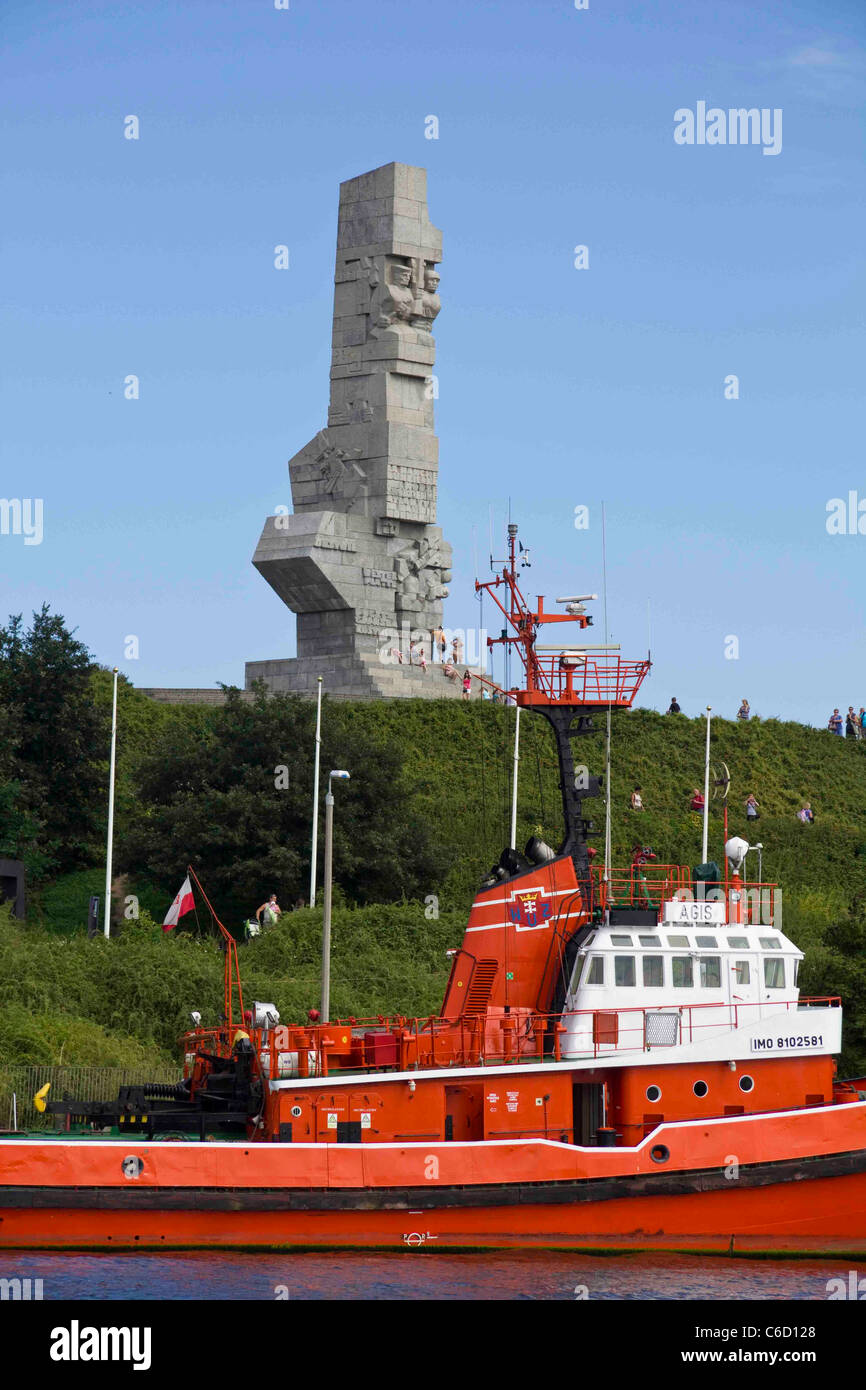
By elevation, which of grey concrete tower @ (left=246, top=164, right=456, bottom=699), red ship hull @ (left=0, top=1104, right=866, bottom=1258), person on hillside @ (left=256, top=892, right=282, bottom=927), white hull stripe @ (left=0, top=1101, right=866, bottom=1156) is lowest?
red ship hull @ (left=0, top=1104, right=866, bottom=1258)

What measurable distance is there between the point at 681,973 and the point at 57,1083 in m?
10.4

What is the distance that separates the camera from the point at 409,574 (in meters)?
56.9

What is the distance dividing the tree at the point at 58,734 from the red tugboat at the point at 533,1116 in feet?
76.7

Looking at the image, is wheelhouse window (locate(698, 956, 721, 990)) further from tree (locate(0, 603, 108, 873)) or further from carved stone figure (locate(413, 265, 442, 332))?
carved stone figure (locate(413, 265, 442, 332))

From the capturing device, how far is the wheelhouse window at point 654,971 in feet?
75.6

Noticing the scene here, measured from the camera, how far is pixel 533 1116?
73.7ft

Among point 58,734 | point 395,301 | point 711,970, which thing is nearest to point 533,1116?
point 711,970

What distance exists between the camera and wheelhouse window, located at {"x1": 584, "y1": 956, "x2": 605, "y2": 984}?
22.9m

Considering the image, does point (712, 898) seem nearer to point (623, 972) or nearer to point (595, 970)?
point (623, 972)

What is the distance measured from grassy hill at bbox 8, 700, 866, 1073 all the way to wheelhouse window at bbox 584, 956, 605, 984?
10.1 m

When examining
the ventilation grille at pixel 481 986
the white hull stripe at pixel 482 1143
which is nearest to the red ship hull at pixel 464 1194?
the white hull stripe at pixel 482 1143

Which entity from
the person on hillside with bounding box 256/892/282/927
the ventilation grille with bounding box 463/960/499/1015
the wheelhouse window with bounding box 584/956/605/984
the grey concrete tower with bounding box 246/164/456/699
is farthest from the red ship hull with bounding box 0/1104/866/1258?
the grey concrete tower with bounding box 246/164/456/699

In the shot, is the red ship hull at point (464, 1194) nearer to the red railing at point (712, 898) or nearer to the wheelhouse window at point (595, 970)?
the wheelhouse window at point (595, 970)
